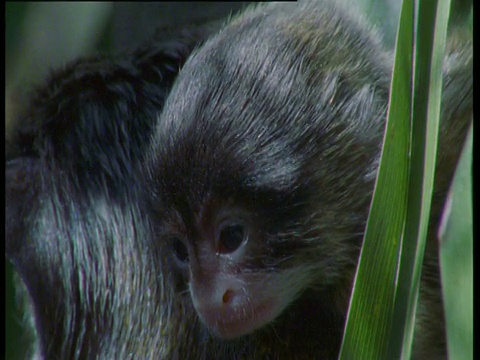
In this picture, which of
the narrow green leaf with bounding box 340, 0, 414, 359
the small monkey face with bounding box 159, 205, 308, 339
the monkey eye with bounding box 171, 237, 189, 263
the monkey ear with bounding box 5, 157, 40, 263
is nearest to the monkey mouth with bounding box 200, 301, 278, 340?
the small monkey face with bounding box 159, 205, 308, 339

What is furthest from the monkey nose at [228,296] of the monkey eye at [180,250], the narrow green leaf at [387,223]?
the narrow green leaf at [387,223]

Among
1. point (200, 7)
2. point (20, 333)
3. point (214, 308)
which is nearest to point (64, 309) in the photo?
Answer: point (20, 333)

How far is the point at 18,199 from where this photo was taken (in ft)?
4.78

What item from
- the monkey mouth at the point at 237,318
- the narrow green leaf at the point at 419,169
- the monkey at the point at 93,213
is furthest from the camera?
the monkey at the point at 93,213

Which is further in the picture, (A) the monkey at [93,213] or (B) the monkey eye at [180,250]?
(A) the monkey at [93,213]

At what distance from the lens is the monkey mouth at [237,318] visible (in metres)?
1.12

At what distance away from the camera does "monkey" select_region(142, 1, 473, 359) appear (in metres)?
1.12

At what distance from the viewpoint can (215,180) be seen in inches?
44.3

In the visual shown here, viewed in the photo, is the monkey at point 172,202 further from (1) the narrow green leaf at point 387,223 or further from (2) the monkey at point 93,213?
(1) the narrow green leaf at point 387,223

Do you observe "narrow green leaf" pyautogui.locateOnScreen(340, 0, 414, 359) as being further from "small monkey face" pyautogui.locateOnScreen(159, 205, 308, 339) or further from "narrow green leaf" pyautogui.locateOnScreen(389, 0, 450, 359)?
"small monkey face" pyautogui.locateOnScreen(159, 205, 308, 339)

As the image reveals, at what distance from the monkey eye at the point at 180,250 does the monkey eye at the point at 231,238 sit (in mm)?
69

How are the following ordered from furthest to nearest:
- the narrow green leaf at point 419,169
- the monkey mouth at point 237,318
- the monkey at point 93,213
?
1. the monkey at point 93,213
2. the monkey mouth at point 237,318
3. the narrow green leaf at point 419,169

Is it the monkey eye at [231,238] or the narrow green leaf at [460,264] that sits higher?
the monkey eye at [231,238]

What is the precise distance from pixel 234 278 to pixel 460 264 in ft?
1.19
